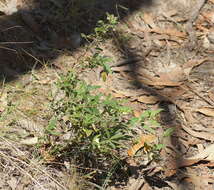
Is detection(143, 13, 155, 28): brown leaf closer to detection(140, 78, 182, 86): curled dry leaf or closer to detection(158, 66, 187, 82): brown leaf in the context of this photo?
detection(158, 66, 187, 82): brown leaf

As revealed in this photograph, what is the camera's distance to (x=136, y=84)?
153 inches

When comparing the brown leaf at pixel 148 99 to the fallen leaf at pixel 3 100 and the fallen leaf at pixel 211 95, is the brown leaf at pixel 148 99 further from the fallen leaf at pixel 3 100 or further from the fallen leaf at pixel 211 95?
the fallen leaf at pixel 3 100

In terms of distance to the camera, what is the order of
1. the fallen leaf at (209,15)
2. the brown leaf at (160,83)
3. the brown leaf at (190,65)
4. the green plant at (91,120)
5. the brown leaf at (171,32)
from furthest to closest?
1. the fallen leaf at (209,15)
2. the brown leaf at (171,32)
3. the brown leaf at (190,65)
4. the brown leaf at (160,83)
5. the green plant at (91,120)

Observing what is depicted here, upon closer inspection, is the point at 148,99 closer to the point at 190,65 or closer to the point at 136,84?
the point at 136,84

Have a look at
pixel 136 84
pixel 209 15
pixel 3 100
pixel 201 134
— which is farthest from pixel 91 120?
pixel 209 15

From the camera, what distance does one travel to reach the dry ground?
288 cm

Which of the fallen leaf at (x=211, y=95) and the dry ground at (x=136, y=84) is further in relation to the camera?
the fallen leaf at (x=211, y=95)

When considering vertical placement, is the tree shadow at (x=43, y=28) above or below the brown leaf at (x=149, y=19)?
above

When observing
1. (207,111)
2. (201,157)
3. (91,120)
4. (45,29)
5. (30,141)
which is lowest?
(201,157)

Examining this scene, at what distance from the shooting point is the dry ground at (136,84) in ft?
9.44

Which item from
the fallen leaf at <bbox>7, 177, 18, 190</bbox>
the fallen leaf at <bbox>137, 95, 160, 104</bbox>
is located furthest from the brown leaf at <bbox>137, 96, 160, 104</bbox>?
the fallen leaf at <bbox>7, 177, 18, 190</bbox>

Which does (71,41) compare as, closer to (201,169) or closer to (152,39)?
(152,39)

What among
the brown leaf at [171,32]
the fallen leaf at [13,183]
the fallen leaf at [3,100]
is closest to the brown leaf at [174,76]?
the brown leaf at [171,32]

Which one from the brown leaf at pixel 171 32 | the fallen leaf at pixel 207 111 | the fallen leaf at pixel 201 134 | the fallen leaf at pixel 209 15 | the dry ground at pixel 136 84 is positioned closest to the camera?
the dry ground at pixel 136 84
